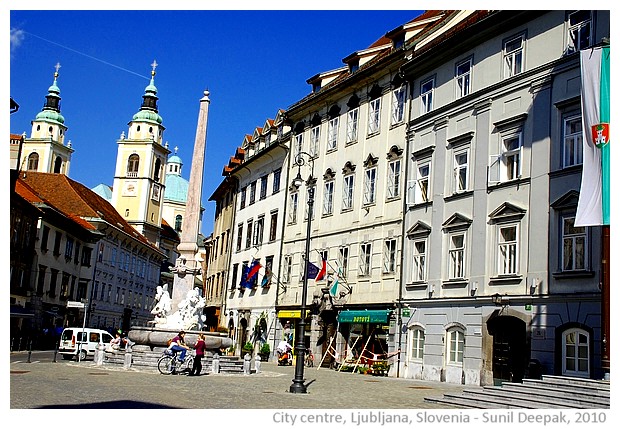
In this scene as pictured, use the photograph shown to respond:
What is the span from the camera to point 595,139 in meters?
20.1

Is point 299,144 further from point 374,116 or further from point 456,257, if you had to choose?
point 456,257

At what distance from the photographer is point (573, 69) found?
25266mm

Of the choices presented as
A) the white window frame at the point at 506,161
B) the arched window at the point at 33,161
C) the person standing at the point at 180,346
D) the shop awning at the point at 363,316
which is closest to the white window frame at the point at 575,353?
the white window frame at the point at 506,161

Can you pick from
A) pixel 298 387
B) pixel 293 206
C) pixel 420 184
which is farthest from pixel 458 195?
pixel 293 206

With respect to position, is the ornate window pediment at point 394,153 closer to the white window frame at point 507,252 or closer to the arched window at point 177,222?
the white window frame at point 507,252

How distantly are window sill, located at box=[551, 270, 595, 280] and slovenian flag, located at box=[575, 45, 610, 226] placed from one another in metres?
4.13

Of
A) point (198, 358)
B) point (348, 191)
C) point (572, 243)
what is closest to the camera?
point (572, 243)

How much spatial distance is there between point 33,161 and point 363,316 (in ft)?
248

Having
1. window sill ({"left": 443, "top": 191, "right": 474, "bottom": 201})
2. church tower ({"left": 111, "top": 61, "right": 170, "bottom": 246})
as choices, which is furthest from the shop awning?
church tower ({"left": 111, "top": 61, "right": 170, "bottom": 246})

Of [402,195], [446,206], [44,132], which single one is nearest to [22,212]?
[402,195]

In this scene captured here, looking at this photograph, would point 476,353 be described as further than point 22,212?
No

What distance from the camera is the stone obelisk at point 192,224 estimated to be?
31.8 m

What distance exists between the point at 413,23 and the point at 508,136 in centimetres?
1084
